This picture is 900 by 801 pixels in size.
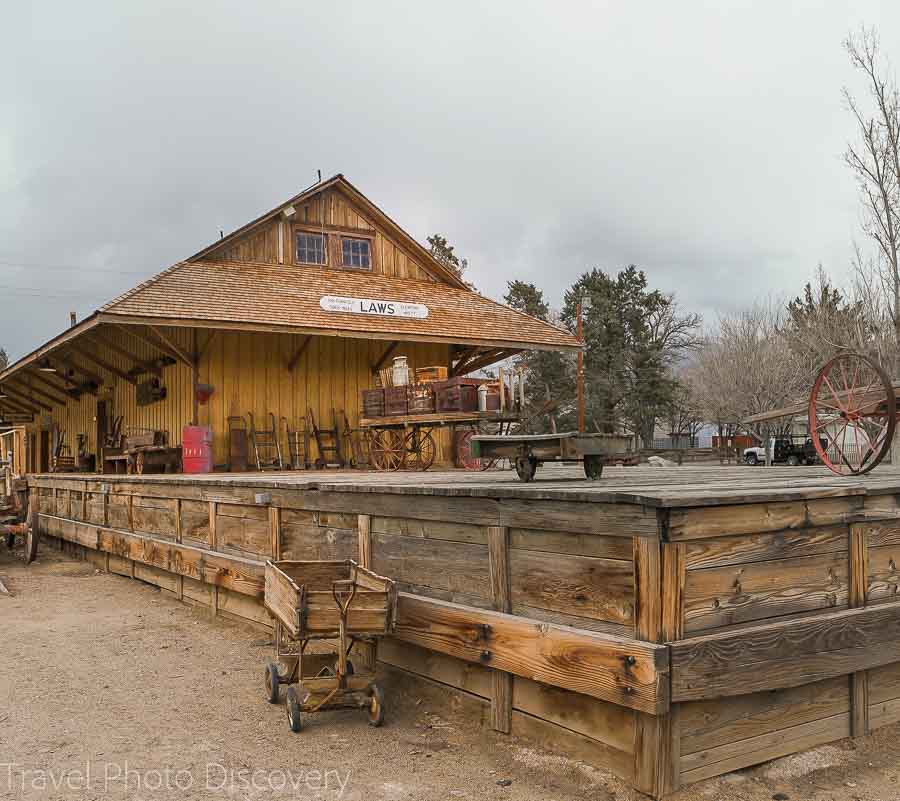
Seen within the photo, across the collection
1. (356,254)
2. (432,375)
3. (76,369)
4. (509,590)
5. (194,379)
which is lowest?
A: (509,590)

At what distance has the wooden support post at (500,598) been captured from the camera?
5691 millimetres

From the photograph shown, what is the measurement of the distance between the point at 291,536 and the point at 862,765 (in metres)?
5.17

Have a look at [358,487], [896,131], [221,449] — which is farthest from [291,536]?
[896,131]

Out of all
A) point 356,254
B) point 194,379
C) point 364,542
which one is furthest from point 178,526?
point 356,254

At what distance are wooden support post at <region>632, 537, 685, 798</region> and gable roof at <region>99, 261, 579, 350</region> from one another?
1171 cm

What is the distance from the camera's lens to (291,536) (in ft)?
27.2

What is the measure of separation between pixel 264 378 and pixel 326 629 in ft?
39.9

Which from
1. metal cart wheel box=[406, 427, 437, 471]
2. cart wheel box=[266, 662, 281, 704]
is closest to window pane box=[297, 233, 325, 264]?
metal cart wheel box=[406, 427, 437, 471]

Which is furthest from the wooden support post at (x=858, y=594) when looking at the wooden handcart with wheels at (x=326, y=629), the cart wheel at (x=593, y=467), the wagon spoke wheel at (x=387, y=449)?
the wagon spoke wheel at (x=387, y=449)

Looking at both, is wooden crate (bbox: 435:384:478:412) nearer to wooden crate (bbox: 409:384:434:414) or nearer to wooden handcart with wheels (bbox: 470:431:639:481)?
wooden crate (bbox: 409:384:434:414)

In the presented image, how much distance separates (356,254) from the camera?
19.6m

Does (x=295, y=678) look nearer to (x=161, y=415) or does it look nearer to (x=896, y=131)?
(x=161, y=415)

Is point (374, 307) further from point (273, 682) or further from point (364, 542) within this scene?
point (273, 682)

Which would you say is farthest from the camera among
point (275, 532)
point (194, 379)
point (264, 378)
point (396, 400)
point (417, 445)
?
point (264, 378)
